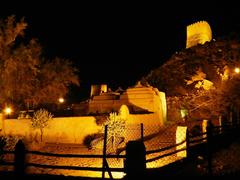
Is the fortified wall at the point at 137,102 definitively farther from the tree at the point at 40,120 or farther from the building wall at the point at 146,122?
the tree at the point at 40,120

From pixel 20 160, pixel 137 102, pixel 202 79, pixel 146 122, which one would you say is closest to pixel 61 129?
pixel 137 102

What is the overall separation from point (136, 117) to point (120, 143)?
11.6 feet

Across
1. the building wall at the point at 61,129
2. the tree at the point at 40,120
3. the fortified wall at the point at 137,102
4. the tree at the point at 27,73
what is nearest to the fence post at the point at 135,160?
the building wall at the point at 61,129

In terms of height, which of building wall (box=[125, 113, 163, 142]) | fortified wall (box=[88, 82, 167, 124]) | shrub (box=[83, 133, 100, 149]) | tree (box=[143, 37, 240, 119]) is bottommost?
shrub (box=[83, 133, 100, 149])

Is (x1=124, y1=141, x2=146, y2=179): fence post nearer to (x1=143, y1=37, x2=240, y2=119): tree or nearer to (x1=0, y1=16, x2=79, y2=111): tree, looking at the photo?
(x1=143, y1=37, x2=240, y2=119): tree

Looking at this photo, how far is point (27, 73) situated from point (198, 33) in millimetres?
26118

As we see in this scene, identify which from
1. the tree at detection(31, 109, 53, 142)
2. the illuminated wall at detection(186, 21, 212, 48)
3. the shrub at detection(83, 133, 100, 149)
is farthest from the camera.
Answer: the illuminated wall at detection(186, 21, 212, 48)

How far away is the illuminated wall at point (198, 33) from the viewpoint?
47.9 m

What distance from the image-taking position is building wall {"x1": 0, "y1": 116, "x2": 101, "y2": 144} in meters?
22.4

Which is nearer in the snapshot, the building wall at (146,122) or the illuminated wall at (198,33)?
the building wall at (146,122)

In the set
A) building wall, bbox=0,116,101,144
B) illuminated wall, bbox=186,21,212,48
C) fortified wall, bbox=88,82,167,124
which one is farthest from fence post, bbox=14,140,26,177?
illuminated wall, bbox=186,21,212,48

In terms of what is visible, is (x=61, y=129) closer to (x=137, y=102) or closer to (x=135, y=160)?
(x=137, y=102)

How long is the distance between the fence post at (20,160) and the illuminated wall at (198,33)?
135 feet

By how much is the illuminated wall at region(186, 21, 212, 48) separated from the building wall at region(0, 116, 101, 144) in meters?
29.9
